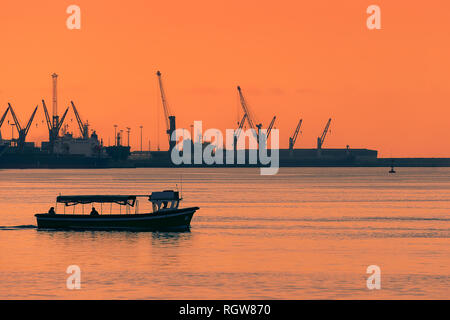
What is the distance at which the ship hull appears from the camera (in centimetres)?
7612

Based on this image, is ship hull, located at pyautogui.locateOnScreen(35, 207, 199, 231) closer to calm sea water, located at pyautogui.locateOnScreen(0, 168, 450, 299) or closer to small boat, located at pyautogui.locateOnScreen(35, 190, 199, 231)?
small boat, located at pyautogui.locateOnScreen(35, 190, 199, 231)

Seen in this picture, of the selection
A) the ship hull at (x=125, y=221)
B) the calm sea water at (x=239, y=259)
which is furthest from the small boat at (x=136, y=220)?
the calm sea water at (x=239, y=259)

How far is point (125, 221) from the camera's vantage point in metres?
76.6

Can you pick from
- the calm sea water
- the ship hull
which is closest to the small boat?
the ship hull

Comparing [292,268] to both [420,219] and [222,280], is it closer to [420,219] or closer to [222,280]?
[222,280]

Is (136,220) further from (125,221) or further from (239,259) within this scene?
(239,259)

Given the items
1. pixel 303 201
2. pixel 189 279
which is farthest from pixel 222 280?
pixel 303 201

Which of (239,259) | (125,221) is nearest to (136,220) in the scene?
(125,221)

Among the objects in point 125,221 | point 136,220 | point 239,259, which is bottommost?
point 239,259

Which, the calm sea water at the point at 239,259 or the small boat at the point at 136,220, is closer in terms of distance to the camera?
the calm sea water at the point at 239,259

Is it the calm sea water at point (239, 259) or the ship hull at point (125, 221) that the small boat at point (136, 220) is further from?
the calm sea water at point (239, 259)

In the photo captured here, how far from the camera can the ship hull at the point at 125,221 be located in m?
76.1

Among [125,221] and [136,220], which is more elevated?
[136,220]
